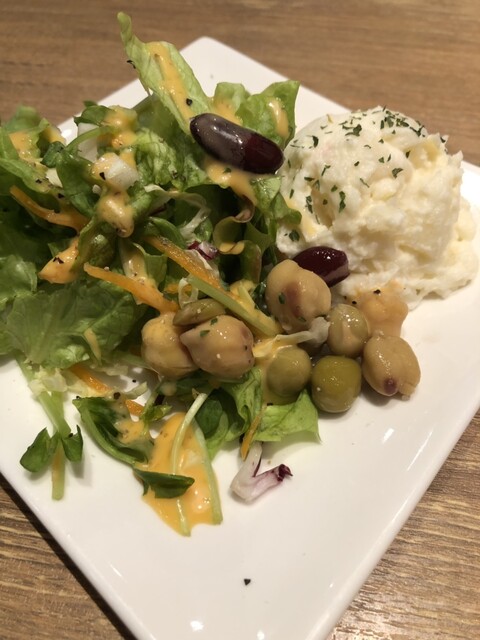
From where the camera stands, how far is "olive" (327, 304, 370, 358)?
5.31ft

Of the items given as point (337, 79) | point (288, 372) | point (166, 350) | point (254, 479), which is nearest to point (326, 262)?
point (288, 372)

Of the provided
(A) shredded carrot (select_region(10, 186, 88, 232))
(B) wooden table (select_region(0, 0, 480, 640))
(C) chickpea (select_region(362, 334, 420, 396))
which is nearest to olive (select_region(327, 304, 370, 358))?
(C) chickpea (select_region(362, 334, 420, 396))

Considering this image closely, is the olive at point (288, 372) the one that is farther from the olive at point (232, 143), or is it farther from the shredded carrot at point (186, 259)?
A: the olive at point (232, 143)

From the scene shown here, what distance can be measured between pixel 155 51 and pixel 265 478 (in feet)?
4.30

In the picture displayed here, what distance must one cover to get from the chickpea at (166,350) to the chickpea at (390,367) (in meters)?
0.48

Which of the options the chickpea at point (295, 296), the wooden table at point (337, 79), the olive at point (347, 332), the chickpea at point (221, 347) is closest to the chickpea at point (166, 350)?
the chickpea at point (221, 347)

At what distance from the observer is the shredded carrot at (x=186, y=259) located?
1.63m

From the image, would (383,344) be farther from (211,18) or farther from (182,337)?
(211,18)

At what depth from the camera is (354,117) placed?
183cm

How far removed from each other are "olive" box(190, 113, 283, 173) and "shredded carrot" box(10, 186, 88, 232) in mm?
409

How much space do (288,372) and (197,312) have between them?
0.95 feet

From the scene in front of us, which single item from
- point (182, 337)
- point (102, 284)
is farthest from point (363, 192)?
point (102, 284)

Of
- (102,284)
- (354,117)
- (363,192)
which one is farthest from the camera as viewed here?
(354,117)

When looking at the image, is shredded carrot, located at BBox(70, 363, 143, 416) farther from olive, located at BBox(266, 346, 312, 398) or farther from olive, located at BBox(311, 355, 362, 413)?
olive, located at BBox(311, 355, 362, 413)
